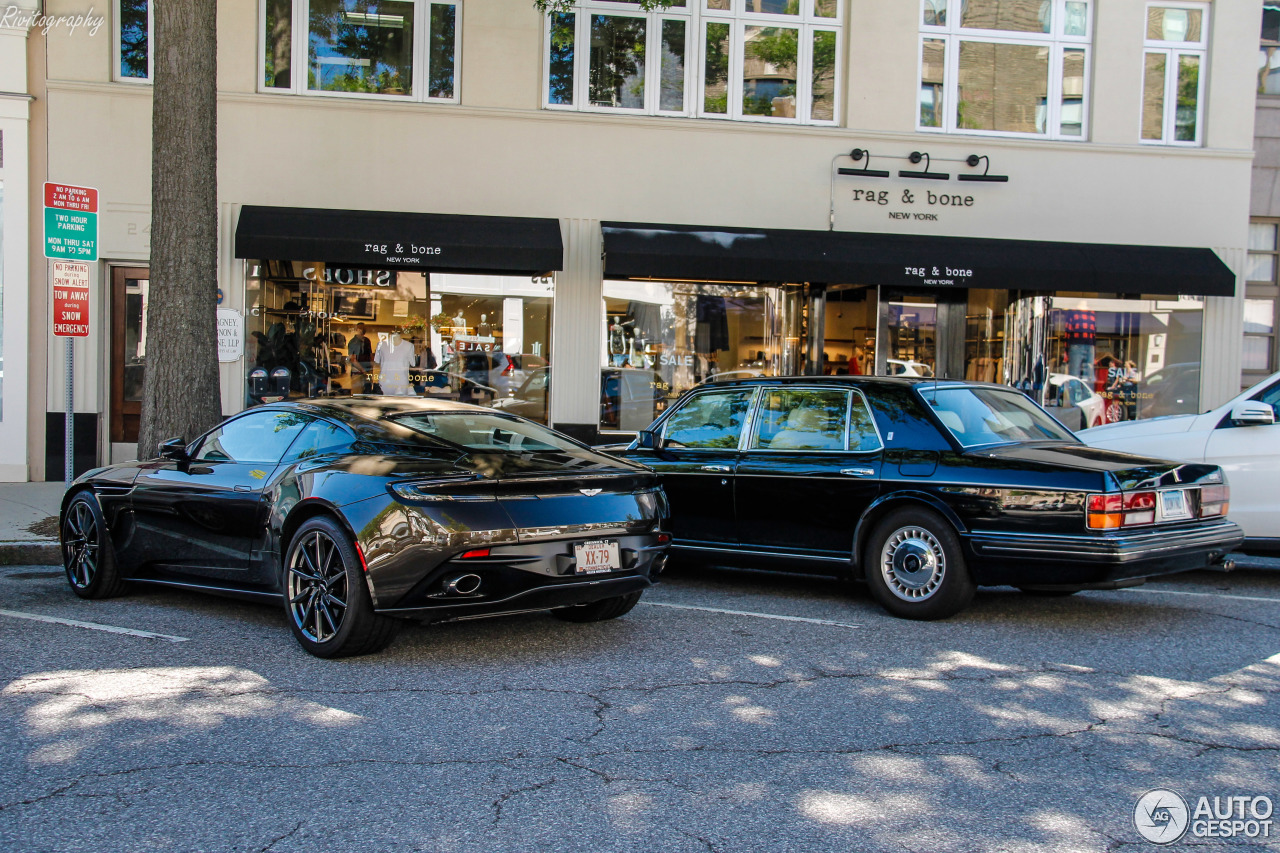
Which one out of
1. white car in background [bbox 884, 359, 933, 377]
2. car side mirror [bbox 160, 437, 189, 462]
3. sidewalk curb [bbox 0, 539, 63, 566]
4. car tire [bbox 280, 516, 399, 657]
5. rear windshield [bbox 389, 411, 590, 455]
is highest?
white car in background [bbox 884, 359, 933, 377]

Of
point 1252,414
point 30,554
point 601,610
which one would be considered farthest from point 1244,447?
point 30,554

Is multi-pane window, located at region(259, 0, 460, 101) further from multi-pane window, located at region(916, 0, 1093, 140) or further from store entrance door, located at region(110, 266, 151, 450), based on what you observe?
multi-pane window, located at region(916, 0, 1093, 140)

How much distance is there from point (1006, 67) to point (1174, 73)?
2.43m

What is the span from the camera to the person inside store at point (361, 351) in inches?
579

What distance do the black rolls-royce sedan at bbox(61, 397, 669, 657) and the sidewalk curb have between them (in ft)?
8.49

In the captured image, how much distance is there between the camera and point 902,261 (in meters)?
14.5

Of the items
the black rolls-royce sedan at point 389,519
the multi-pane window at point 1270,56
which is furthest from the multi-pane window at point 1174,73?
the black rolls-royce sedan at point 389,519

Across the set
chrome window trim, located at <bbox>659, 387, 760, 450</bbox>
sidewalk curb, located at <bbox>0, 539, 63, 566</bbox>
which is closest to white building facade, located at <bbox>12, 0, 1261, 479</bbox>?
sidewalk curb, located at <bbox>0, 539, 63, 566</bbox>

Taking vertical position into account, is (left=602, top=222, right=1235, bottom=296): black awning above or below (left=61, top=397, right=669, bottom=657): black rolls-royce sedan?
above

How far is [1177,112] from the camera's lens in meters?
15.8

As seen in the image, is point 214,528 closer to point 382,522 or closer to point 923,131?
point 382,522

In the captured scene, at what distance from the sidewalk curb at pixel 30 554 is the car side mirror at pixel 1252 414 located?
950 cm

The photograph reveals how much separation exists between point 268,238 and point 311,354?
5.59 feet

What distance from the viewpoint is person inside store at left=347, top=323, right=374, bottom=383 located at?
14.7m
